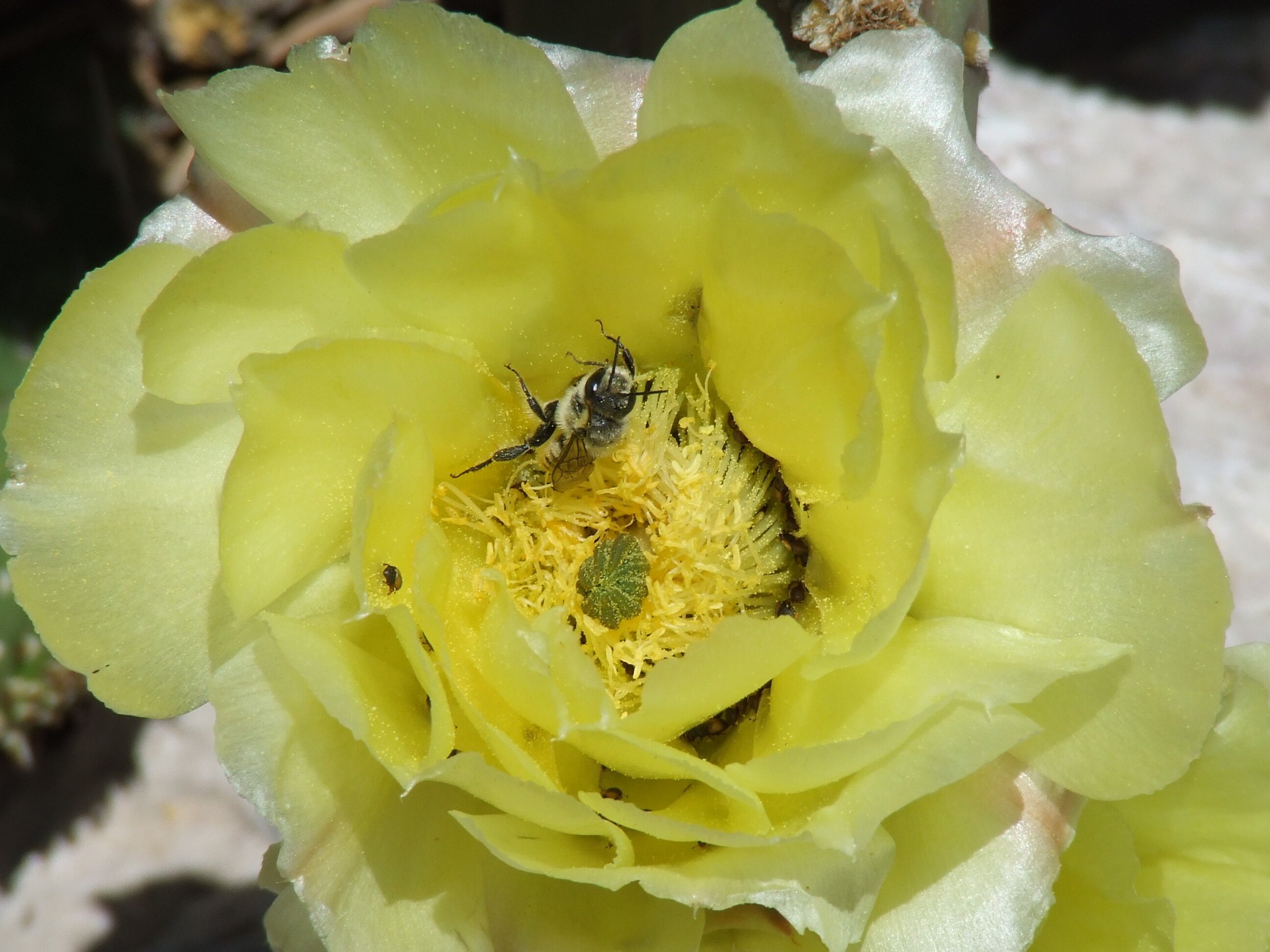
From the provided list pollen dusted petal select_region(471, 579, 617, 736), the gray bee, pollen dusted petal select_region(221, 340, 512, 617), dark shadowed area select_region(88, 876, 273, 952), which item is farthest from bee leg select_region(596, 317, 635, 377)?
dark shadowed area select_region(88, 876, 273, 952)

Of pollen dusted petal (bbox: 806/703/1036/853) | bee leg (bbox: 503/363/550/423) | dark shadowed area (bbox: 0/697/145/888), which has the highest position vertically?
bee leg (bbox: 503/363/550/423)

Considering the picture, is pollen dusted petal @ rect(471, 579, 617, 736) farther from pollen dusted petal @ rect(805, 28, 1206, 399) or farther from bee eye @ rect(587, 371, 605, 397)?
pollen dusted petal @ rect(805, 28, 1206, 399)

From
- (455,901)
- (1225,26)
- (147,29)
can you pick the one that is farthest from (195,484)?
(1225,26)

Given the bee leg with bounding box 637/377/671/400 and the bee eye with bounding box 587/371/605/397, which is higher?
the bee eye with bounding box 587/371/605/397

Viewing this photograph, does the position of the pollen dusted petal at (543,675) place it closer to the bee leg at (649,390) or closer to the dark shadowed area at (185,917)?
the bee leg at (649,390)

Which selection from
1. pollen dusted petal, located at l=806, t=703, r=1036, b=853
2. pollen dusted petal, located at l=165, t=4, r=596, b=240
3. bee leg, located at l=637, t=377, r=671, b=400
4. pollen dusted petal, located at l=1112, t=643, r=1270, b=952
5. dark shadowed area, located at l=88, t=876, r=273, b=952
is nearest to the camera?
pollen dusted petal, located at l=806, t=703, r=1036, b=853

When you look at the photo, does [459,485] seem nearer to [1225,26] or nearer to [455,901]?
[455,901]
